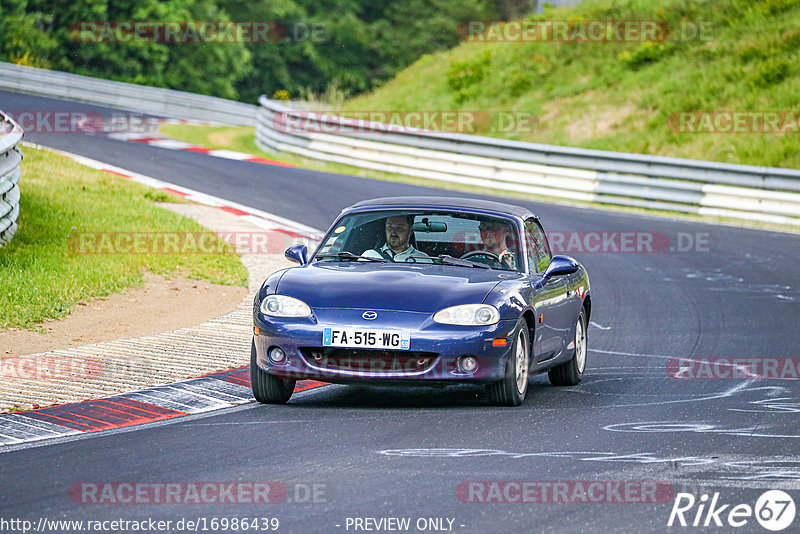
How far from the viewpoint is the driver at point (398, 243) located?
376 inches

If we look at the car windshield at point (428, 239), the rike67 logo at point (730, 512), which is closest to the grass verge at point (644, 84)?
the car windshield at point (428, 239)

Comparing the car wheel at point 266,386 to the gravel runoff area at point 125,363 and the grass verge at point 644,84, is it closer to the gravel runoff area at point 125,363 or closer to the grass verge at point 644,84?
the gravel runoff area at point 125,363

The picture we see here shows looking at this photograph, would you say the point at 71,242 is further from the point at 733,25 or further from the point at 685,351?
the point at 733,25

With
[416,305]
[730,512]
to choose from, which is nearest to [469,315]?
[416,305]

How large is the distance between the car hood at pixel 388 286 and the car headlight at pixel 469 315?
4 cm

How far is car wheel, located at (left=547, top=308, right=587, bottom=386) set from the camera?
1029 centimetres

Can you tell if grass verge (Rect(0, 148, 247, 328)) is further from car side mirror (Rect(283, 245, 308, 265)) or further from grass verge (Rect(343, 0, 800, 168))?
grass verge (Rect(343, 0, 800, 168))

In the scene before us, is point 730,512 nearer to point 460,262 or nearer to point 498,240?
point 460,262

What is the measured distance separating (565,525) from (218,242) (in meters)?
12.1

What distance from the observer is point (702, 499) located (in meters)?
6.04

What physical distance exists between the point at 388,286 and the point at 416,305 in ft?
1.00

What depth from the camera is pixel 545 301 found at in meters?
9.47

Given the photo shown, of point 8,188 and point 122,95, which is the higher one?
point 8,188

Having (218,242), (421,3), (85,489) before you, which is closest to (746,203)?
(218,242)
